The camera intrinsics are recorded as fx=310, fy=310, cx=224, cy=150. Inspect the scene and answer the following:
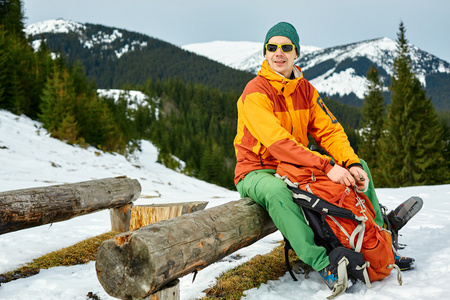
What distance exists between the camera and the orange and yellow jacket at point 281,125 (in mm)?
2938

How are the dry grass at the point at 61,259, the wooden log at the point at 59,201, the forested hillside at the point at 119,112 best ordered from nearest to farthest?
the wooden log at the point at 59,201 < the dry grass at the point at 61,259 < the forested hillside at the point at 119,112

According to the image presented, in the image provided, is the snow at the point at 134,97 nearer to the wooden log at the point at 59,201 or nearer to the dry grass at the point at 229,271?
the wooden log at the point at 59,201

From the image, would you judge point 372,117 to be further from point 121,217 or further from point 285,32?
point 285,32

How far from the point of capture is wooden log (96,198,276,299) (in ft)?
6.66

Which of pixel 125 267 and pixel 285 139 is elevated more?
pixel 285 139

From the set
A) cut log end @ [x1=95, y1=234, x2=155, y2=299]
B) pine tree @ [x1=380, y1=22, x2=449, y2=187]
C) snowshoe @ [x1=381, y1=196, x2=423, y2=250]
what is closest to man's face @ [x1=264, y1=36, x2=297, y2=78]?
snowshoe @ [x1=381, y1=196, x2=423, y2=250]

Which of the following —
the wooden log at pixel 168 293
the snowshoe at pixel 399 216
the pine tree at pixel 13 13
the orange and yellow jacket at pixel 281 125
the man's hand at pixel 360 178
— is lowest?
the wooden log at pixel 168 293

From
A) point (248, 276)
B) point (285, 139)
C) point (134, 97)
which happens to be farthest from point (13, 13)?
point (134, 97)

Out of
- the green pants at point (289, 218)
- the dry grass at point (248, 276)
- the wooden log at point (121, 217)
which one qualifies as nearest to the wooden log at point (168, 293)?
the dry grass at point (248, 276)

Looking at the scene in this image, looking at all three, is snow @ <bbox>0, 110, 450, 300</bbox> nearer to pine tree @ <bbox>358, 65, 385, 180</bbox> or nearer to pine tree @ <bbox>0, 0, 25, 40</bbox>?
pine tree @ <bbox>358, 65, 385, 180</bbox>

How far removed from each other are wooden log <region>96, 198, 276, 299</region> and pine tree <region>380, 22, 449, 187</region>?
74.5ft

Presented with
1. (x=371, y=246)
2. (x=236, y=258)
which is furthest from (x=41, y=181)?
(x=371, y=246)

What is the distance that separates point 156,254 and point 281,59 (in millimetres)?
2316

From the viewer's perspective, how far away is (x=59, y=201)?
12.7ft
